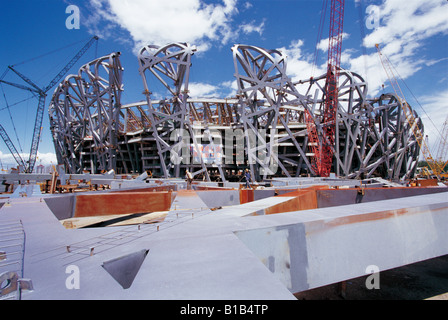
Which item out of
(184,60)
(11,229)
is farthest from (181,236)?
(184,60)

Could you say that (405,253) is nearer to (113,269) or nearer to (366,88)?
(113,269)

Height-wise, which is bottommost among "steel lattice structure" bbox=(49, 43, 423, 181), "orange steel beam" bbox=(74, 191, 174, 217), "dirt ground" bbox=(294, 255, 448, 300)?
"dirt ground" bbox=(294, 255, 448, 300)

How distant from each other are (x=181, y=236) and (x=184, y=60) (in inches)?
1367

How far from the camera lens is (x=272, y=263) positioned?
3107 millimetres

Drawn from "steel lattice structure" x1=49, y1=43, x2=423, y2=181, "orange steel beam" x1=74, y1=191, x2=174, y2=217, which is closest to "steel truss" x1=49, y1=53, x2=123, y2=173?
"steel lattice structure" x1=49, y1=43, x2=423, y2=181

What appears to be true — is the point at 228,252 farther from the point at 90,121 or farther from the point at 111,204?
the point at 90,121

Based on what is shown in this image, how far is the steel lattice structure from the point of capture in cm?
3294

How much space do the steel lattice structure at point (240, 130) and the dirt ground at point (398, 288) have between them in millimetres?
23802

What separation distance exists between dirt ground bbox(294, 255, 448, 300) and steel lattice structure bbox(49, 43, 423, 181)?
78.1 feet

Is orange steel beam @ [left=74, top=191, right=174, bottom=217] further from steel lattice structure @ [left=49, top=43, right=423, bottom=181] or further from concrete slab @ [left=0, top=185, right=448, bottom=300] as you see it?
steel lattice structure @ [left=49, top=43, right=423, bottom=181]

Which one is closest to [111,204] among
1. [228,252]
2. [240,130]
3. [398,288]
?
[228,252]

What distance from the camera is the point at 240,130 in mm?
38719

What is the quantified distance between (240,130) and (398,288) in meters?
32.6

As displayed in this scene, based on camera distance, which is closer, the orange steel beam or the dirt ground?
the dirt ground
